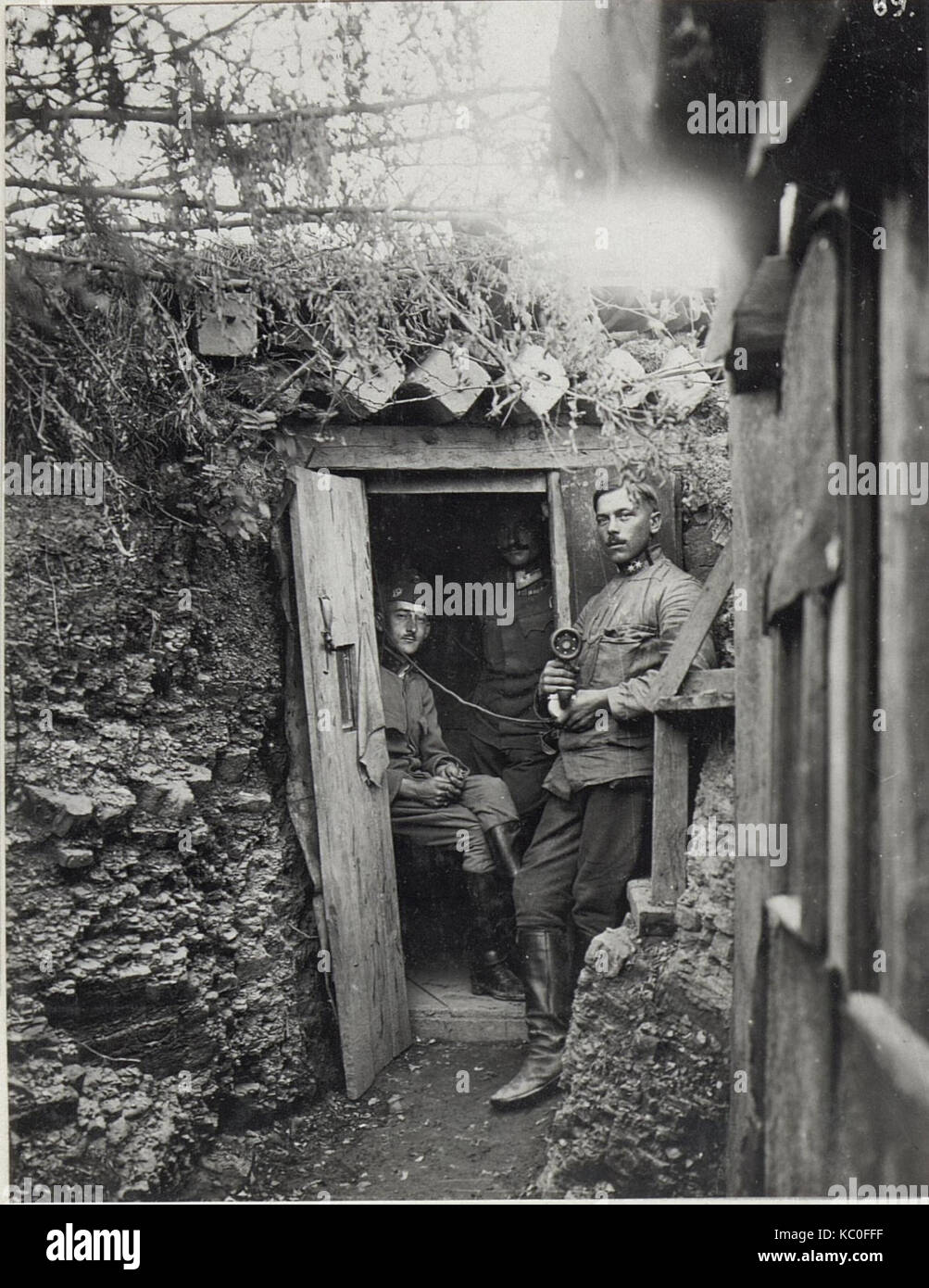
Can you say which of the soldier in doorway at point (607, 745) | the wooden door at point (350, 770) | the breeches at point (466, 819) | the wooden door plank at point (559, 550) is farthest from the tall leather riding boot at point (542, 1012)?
the wooden door plank at point (559, 550)

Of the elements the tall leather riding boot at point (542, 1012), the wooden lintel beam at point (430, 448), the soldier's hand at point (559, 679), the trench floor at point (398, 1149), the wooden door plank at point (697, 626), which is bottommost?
the trench floor at point (398, 1149)

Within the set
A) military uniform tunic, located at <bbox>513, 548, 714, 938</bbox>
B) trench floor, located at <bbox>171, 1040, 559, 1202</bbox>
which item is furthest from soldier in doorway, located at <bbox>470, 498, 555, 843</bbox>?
trench floor, located at <bbox>171, 1040, 559, 1202</bbox>

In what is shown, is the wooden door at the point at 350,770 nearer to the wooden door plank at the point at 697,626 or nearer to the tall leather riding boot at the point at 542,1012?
the tall leather riding boot at the point at 542,1012

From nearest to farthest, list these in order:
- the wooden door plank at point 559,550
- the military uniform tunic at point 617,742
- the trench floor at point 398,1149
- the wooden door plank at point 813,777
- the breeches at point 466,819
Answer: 1. the wooden door plank at point 813,777
2. the trench floor at point 398,1149
3. the military uniform tunic at point 617,742
4. the wooden door plank at point 559,550
5. the breeches at point 466,819

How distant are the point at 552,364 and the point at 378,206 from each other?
23.6 inches

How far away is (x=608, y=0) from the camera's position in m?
2.29

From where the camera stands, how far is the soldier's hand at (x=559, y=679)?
8.48 feet

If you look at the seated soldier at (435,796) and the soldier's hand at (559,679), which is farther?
the seated soldier at (435,796)

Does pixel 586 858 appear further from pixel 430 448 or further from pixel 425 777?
pixel 430 448

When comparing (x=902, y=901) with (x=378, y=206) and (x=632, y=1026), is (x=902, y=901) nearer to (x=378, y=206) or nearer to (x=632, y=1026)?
(x=632, y=1026)

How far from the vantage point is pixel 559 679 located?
2588 millimetres

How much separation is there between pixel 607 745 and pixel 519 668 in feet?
1.07

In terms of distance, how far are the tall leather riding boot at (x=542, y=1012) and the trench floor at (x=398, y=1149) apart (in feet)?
0.15

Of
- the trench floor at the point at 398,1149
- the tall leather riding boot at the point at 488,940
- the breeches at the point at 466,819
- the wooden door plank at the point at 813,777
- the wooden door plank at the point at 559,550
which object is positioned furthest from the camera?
the tall leather riding boot at the point at 488,940
